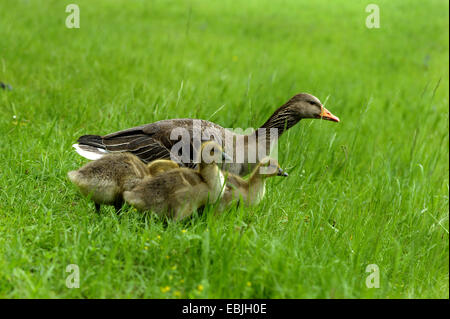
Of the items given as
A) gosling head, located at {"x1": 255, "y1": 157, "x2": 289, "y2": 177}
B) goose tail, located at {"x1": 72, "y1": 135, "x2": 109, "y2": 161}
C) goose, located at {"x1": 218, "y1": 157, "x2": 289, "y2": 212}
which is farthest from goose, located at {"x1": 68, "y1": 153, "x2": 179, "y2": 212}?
gosling head, located at {"x1": 255, "y1": 157, "x2": 289, "y2": 177}

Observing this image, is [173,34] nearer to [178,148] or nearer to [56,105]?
[56,105]

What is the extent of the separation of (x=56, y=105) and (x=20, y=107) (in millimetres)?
518

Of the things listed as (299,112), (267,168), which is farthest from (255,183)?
(299,112)

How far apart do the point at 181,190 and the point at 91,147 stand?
4.44 feet

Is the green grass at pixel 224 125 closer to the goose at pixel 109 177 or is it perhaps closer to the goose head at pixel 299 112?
the goose at pixel 109 177

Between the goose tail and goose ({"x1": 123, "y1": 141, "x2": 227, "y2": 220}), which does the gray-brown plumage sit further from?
the goose tail

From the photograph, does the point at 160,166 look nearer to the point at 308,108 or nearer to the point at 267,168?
the point at 267,168

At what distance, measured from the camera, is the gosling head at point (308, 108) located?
18.4ft

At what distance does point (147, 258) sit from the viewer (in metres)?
3.96

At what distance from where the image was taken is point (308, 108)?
18.5 feet

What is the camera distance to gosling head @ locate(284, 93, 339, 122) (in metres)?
5.60

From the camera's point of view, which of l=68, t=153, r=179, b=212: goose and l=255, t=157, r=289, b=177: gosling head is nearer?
l=68, t=153, r=179, b=212: goose

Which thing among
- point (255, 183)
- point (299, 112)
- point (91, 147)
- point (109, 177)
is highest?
point (299, 112)

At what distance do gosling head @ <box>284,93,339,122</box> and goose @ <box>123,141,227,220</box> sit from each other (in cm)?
149
